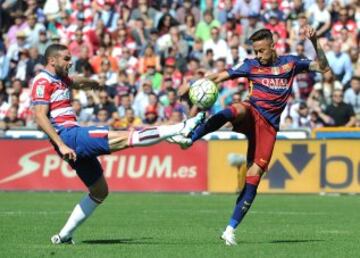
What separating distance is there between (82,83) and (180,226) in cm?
312

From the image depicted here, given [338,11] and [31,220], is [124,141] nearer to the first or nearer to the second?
[31,220]

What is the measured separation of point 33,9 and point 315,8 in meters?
7.82

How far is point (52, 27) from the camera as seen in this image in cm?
2995

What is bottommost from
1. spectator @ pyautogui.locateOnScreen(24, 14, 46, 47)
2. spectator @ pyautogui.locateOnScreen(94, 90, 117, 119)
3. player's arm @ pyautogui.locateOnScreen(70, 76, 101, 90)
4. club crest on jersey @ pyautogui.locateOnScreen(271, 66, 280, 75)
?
spectator @ pyautogui.locateOnScreen(94, 90, 117, 119)

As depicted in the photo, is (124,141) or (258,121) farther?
(258,121)

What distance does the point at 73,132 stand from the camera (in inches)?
479

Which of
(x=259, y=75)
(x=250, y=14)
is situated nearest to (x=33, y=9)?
(x=250, y=14)

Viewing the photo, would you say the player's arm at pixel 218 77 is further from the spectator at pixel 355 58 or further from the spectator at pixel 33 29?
the spectator at pixel 33 29

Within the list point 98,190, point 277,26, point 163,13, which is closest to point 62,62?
point 98,190

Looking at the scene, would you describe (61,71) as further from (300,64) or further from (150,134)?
(300,64)

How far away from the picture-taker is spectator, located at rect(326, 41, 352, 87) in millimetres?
26328

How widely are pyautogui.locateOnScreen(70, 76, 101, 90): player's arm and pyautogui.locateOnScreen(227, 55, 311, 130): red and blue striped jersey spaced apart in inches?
66.0

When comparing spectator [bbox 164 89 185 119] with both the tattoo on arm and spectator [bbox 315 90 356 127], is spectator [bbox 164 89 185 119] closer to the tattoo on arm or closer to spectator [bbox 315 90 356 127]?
spectator [bbox 315 90 356 127]

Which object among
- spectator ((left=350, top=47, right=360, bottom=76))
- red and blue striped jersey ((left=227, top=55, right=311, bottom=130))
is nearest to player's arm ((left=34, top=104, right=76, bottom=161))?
red and blue striped jersey ((left=227, top=55, right=311, bottom=130))
